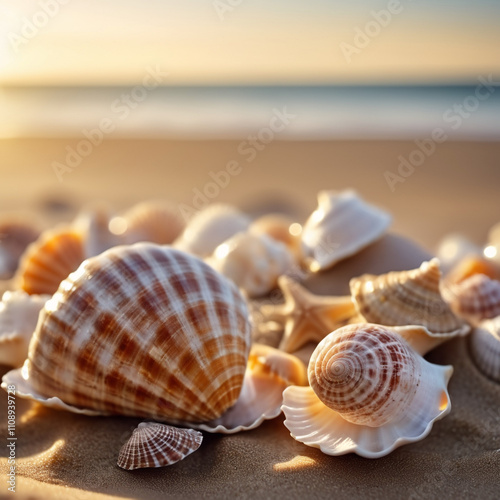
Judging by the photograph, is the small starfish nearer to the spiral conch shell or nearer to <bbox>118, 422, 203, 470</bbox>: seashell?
the spiral conch shell

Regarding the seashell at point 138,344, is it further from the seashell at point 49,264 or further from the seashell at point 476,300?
the seashell at point 476,300

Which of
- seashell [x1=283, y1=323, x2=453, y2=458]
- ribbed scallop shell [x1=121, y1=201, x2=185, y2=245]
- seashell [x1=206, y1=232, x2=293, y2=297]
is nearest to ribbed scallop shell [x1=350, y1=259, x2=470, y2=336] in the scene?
seashell [x1=283, y1=323, x2=453, y2=458]

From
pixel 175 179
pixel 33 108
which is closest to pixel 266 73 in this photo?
pixel 33 108

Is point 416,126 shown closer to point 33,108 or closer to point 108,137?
point 108,137

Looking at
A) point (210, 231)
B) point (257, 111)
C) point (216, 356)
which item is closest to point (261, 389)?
point (216, 356)

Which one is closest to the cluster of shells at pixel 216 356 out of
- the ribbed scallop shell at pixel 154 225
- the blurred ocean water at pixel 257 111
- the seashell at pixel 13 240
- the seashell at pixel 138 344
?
the seashell at pixel 138 344
